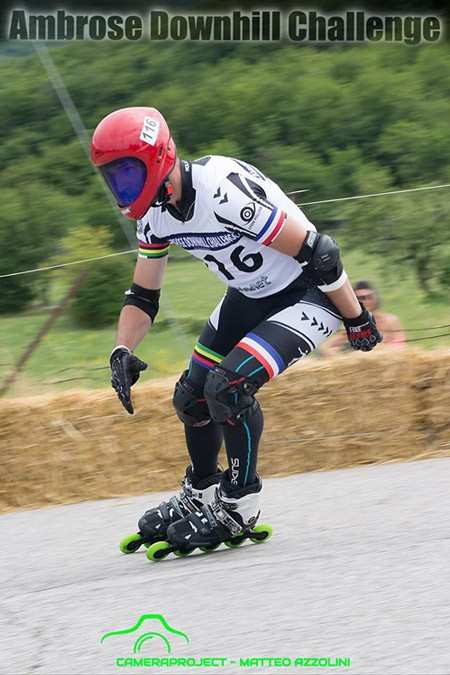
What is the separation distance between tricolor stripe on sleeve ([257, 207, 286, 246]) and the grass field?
2531 mm

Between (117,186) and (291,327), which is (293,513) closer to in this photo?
(291,327)

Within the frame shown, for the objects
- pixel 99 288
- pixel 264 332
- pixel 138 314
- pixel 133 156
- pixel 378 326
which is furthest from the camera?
pixel 99 288

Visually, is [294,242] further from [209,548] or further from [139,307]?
[209,548]

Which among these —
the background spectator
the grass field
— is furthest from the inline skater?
the grass field

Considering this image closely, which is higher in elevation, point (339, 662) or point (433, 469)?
point (339, 662)

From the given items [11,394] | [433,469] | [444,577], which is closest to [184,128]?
[11,394]

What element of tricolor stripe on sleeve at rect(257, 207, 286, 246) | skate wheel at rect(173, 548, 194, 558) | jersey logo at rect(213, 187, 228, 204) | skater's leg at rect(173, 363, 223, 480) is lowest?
skate wheel at rect(173, 548, 194, 558)

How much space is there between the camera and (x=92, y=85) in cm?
1277

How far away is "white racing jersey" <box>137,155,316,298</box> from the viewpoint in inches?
167

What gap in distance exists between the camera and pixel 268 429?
20.4 feet

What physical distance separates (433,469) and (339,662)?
277 centimetres

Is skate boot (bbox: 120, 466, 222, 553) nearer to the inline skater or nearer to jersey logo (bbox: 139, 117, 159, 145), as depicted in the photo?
the inline skater

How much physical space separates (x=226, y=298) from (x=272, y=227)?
1.95 ft

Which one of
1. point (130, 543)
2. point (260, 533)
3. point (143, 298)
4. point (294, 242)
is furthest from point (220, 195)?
point (130, 543)
